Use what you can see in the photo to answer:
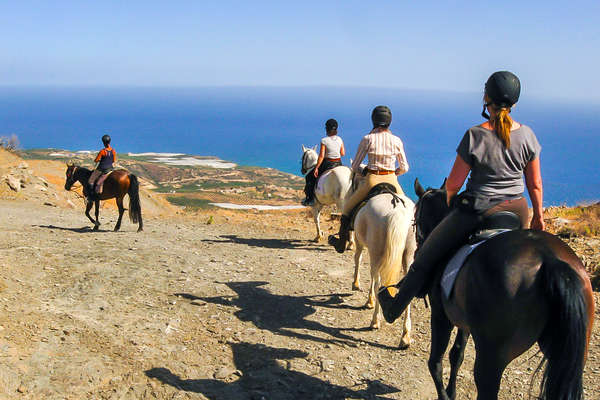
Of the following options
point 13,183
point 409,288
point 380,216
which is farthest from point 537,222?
point 13,183

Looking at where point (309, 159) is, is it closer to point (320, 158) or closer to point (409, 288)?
point (320, 158)

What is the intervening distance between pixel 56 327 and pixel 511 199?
565 centimetres

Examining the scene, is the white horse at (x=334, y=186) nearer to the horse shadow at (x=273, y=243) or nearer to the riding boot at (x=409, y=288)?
the horse shadow at (x=273, y=243)

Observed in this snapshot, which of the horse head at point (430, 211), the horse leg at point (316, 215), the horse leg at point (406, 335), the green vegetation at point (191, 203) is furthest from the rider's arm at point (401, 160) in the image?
the green vegetation at point (191, 203)

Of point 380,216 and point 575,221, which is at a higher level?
point 380,216

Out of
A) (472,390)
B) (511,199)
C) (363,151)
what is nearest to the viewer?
(511,199)

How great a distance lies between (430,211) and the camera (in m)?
5.53

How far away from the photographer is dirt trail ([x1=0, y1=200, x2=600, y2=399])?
5387 millimetres

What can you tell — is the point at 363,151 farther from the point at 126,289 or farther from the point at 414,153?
the point at 414,153

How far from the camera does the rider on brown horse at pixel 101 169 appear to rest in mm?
14242

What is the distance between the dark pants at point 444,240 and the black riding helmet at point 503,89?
0.85 metres

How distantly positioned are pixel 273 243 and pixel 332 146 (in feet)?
11.0

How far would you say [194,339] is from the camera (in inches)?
264

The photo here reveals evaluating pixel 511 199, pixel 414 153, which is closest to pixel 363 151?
pixel 511 199
